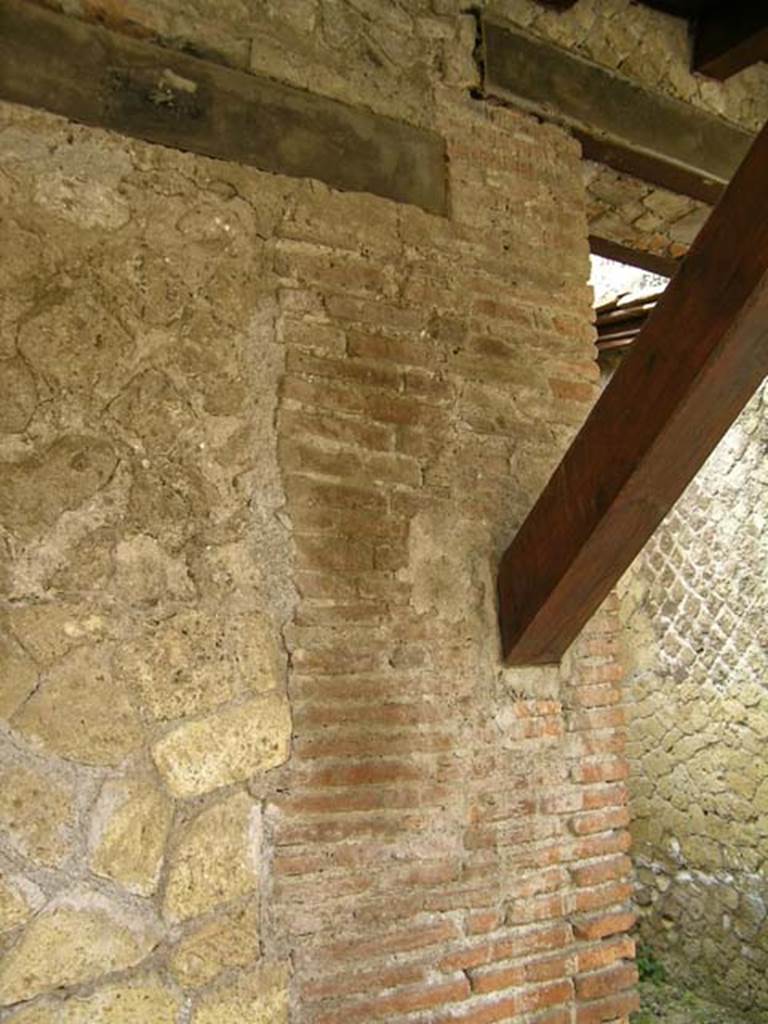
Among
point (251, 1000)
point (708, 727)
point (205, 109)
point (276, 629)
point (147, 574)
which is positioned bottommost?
point (251, 1000)

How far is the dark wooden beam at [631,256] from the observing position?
8.93ft

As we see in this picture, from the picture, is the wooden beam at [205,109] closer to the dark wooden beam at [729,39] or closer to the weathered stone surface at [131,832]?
the dark wooden beam at [729,39]

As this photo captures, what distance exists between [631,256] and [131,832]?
2.32 meters

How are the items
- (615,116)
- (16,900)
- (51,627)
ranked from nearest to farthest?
1. (16,900)
2. (51,627)
3. (615,116)

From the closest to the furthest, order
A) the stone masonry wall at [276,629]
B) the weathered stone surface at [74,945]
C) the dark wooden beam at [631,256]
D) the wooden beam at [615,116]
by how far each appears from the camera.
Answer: the weathered stone surface at [74,945], the stone masonry wall at [276,629], the wooden beam at [615,116], the dark wooden beam at [631,256]

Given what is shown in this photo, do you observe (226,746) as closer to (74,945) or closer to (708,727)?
(74,945)

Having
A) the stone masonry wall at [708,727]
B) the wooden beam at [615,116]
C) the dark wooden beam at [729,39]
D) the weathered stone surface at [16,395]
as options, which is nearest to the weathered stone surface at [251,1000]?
the weathered stone surface at [16,395]

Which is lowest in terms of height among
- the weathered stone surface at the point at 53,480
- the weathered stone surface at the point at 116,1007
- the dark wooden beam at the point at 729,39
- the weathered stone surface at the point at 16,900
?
the weathered stone surface at the point at 116,1007

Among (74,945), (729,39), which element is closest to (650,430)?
(74,945)

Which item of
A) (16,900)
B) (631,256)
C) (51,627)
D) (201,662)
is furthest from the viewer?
(631,256)

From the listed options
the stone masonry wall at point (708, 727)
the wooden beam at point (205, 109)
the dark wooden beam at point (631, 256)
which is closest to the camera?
the wooden beam at point (205, 109)

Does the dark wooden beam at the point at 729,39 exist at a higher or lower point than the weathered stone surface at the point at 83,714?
higher

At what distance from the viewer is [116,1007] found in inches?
53.1

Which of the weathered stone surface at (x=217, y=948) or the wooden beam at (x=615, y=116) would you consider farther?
the wooden beam at (x=615, y=116)
